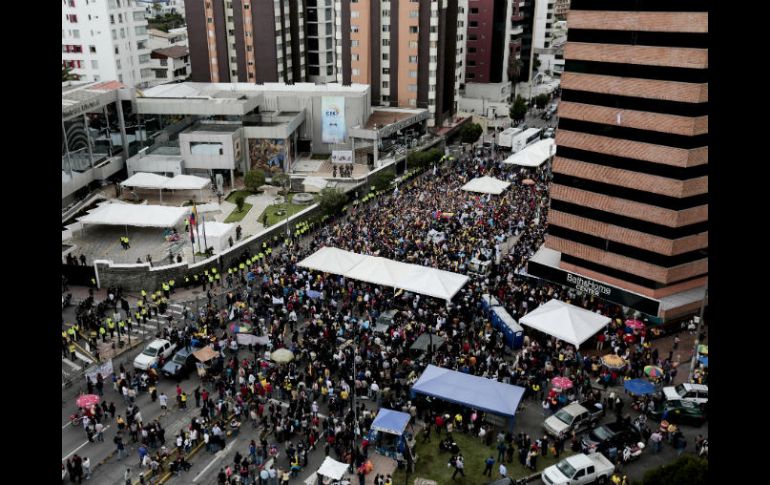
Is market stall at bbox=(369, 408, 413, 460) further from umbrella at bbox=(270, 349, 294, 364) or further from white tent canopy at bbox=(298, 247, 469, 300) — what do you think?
white tent canopy at bbox=(298, 247, 469, 300)

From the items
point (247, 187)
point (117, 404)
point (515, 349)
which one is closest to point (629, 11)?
point (515, 349)

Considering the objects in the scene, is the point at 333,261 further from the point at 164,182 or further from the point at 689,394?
the point at 164,182

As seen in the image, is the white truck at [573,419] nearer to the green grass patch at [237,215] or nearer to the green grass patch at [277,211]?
the green grass patch at [277,211]

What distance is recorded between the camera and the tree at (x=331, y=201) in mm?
51219

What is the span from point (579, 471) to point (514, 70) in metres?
89.5

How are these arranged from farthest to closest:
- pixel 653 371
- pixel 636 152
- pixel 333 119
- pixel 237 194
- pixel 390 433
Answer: pixel 333 119 → pixel 237 194 → pixel 636 152 → pixel 653 371 → pixel 390 433

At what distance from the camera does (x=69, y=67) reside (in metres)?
77.0

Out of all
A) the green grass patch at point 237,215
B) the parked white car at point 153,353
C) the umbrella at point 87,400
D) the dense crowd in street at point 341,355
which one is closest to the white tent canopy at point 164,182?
the green grass patch at point 237,215

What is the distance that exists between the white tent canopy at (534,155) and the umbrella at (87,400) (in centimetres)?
4646

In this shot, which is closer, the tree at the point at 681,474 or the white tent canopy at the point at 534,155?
the tree at the point at 681,474

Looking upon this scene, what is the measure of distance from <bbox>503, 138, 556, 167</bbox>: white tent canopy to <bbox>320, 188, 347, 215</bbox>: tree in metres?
20.1

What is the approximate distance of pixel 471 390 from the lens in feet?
85.6

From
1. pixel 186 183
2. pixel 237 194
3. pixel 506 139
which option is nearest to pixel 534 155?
pixel 506 139
